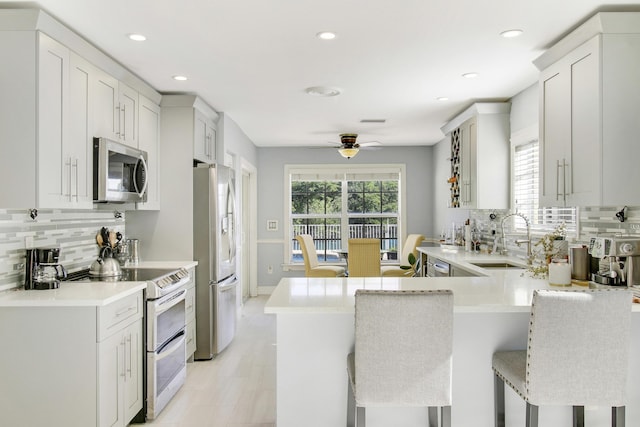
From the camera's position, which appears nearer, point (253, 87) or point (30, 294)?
point (30, 294)

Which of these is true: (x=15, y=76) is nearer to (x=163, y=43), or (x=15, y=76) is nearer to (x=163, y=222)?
(x=163, y=43)

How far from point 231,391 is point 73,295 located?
1.49 meters

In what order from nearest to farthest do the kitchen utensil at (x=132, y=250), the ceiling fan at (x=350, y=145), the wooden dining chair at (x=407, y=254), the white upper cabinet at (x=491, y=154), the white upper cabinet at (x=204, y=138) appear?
the kitchen utensil at (x=132, y=250) < the white upper cabinet at (x=204, y=138) < the white upper cabinet at (x=491, y=154) < the ceiling fan at (x=350, y=145) < the wooden dining chair at (x=407, y=254)

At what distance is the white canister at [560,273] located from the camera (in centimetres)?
278

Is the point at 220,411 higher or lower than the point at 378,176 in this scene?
lower

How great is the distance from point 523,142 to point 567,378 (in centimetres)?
282

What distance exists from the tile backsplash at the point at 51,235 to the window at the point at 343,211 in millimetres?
4148

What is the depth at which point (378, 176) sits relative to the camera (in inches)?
316

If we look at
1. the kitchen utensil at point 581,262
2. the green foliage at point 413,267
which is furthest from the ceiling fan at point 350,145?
the kitchen utensil at point 581,262

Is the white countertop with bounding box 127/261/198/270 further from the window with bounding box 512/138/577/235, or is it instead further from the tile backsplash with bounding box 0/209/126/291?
the window with bounding box 512/138/577/235

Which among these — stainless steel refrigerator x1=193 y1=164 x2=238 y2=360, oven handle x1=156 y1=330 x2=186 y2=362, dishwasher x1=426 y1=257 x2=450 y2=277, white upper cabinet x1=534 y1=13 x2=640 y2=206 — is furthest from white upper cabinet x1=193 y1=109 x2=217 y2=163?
white upper cabinet x1=534 y1=13 x2=640 y2=206

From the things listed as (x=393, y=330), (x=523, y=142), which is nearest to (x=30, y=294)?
(x=393, y=330)

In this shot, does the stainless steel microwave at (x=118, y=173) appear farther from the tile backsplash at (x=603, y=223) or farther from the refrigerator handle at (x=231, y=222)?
the tile backsplash at (x=603, y=223)

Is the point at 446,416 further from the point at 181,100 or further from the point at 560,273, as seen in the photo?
the point at 181,100
